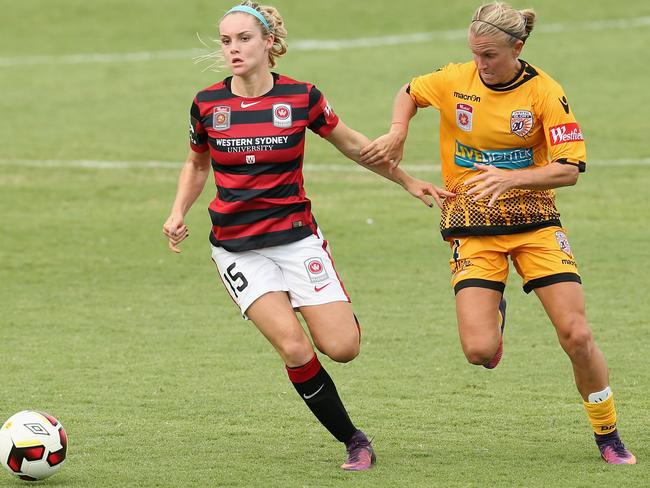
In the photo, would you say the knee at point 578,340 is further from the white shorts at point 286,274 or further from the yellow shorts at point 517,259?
the white shorts at point 286,274

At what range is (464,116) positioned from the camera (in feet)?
24.3

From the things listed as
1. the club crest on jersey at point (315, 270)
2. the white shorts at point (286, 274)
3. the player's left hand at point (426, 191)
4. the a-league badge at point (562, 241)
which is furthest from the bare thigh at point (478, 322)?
the club crest on jersey at point (315, 270)

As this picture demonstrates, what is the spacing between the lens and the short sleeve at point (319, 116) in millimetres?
7211

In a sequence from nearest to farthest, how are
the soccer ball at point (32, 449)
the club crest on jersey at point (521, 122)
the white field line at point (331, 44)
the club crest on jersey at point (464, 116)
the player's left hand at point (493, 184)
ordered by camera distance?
the soccer ball at point (32, 449)
the player's left hand at point (493, 184)
the club crest on jersey at point (521, 122)
the club crest on jersey at point (464, 116)
the white field line at point (331, 44)

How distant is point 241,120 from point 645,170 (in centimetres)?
1216

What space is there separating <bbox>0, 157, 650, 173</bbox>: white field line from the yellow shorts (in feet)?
36.3

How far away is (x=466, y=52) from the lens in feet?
84.2

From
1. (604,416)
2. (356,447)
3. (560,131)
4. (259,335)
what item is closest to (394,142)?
(560,131)

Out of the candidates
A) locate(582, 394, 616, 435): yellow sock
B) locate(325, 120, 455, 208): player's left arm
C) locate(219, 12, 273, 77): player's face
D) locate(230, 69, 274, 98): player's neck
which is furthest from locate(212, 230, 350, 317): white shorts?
locate(582, 394, 616, 435): yellow sock

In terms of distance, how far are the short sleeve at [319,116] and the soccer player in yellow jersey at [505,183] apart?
0.87 feet

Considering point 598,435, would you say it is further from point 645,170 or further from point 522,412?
point 645,170

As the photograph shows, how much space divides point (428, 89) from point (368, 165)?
570mm

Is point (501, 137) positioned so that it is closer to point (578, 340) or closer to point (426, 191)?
point (426, 191)

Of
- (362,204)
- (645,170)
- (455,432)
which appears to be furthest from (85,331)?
(645,170)
